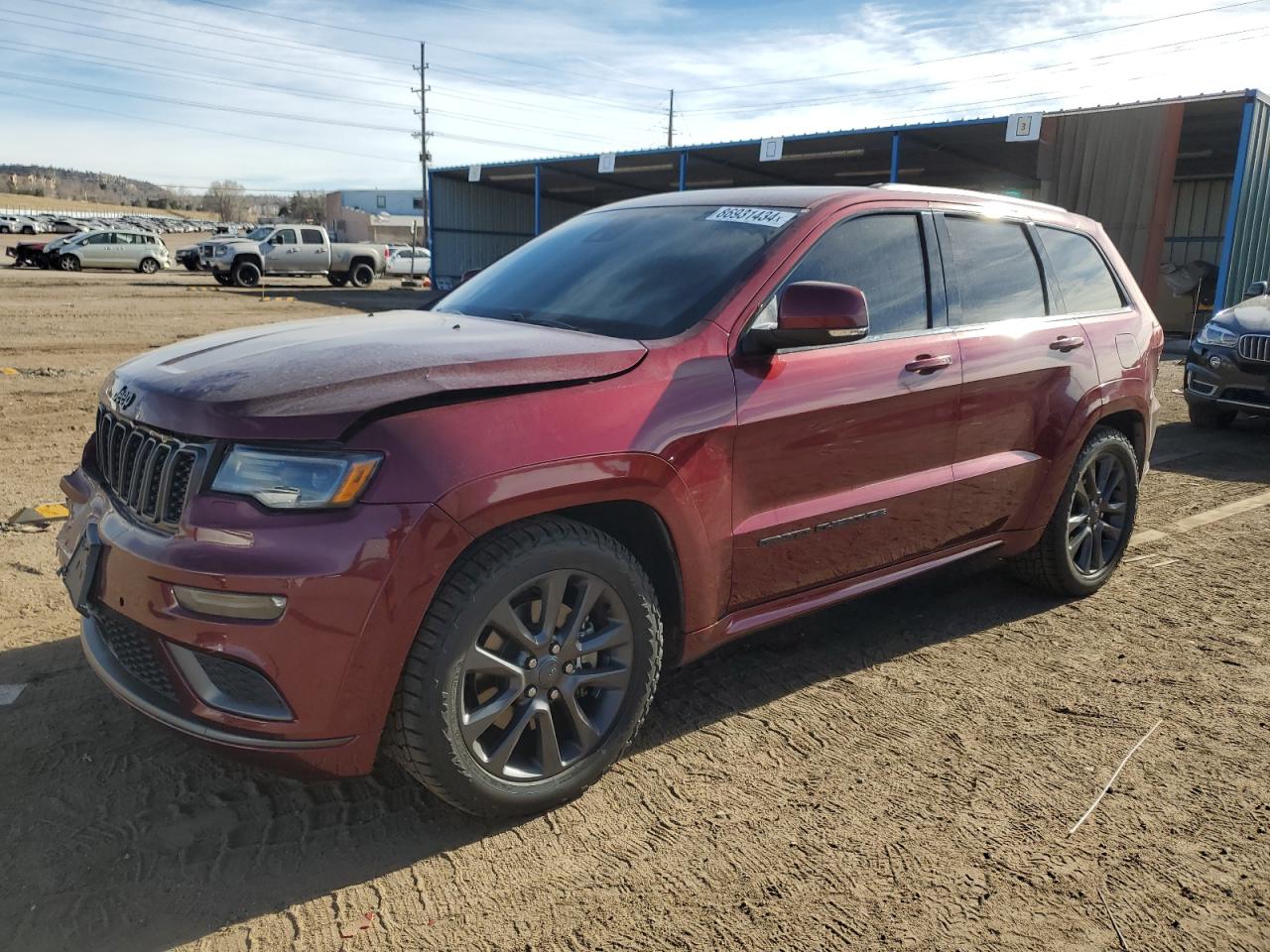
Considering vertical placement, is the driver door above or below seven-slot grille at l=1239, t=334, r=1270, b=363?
above

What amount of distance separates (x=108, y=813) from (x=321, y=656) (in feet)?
3.19

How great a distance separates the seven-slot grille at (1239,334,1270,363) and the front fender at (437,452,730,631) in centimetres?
767

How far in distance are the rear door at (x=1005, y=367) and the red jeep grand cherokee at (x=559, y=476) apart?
2cm

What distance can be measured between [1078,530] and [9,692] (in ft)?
14.5

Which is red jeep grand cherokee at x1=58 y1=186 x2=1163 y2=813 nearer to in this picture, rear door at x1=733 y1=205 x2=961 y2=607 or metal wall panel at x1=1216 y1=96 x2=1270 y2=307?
rear door at x1=733 y1=205 x2=961 y2=607

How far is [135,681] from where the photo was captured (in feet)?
8.20

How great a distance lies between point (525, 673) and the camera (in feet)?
8.48

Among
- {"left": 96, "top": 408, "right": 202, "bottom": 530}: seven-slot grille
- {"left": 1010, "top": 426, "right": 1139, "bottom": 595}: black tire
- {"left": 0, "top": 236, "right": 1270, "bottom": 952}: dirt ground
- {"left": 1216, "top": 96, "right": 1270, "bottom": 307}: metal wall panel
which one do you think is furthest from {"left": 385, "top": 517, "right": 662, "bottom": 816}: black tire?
{"left": 1216, "top": 96, "right": 1270, "bottom": 307}: metal wall panel

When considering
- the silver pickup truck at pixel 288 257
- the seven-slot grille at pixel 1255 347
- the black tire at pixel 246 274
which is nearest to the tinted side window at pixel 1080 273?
the seven-slot grille at pixel 1255 347

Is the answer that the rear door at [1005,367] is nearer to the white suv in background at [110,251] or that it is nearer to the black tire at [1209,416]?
the black tire at [1209,416]

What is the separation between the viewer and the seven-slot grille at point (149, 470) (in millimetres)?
2375

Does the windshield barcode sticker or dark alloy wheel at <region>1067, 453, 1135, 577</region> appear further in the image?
dark alloy wheel at <region>1067, 453, 1135, 577</region>

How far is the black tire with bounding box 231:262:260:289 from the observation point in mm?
29094

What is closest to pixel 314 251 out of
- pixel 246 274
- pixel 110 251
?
pixel 246 274
